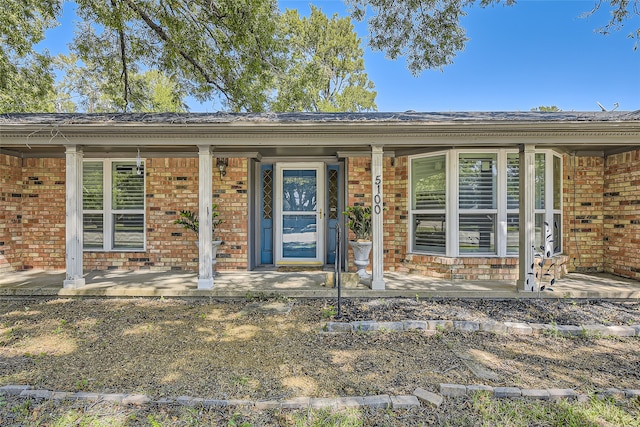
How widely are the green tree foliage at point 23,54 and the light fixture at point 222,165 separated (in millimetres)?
5009

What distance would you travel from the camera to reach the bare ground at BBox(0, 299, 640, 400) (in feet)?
8.66

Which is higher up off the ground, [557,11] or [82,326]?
[557,11]

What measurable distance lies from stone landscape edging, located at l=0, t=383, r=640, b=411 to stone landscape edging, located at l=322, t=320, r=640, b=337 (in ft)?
3.81

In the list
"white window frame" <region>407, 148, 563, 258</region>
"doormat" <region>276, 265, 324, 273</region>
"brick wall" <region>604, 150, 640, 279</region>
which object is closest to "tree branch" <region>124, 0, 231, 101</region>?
"doormat" <region>276, 265, 324, 273</region>

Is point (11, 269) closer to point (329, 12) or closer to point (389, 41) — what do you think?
point (389, 41)

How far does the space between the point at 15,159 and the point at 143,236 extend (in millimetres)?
2721

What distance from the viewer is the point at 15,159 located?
20.7 ft

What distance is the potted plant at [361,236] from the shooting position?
5.59m

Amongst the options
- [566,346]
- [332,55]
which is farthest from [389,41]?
[332,55]

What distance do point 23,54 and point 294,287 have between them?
10.2m

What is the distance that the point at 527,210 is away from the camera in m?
4.79

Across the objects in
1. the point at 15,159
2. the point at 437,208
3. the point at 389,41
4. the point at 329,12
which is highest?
the point at 329,12

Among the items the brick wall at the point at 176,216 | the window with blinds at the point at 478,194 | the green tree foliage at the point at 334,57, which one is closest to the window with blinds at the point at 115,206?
the brick wall at the point at 176,216

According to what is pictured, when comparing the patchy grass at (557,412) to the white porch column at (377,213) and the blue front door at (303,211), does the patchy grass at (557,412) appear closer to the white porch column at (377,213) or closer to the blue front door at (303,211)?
the white porch column at (377,213)
